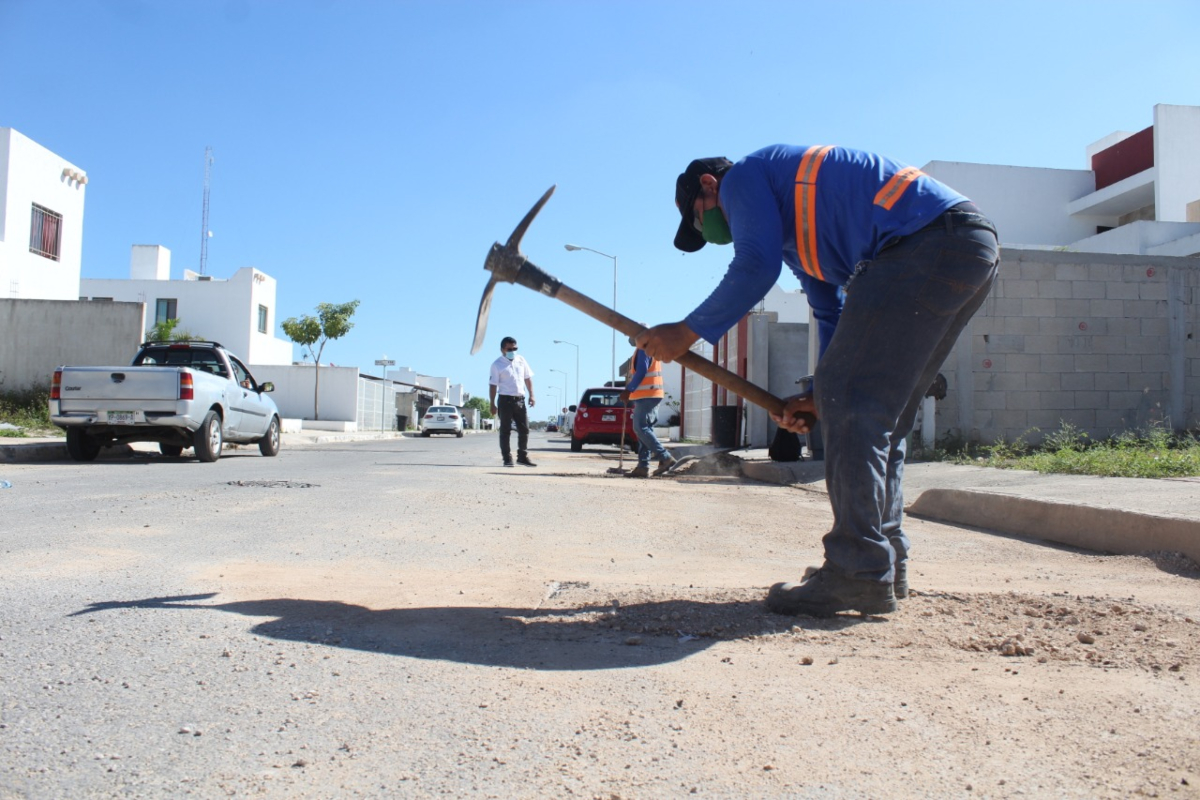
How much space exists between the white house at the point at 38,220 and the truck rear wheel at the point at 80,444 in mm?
14733

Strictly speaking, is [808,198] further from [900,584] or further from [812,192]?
[900,584]

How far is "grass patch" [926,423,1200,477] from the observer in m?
6.77

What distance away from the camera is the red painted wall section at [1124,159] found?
126 ft

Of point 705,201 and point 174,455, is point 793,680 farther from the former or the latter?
point 174,455

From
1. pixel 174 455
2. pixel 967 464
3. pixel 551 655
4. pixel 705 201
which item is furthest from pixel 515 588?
pixel 174 455

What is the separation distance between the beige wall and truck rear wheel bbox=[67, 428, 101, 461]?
9004mm

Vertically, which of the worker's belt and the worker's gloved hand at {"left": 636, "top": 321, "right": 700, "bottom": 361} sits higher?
the worker's belt

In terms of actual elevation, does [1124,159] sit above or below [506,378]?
above

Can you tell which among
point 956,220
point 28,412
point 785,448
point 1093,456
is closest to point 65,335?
point 28,412

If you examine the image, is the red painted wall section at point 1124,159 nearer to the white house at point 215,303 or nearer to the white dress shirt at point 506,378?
the white dress shirt at point 506,378

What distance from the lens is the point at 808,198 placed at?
3020mm

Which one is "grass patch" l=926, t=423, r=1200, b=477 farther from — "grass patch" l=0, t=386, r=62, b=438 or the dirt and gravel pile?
"grass patch" l=0, t=386, r=62, b=438

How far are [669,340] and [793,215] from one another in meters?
0.60

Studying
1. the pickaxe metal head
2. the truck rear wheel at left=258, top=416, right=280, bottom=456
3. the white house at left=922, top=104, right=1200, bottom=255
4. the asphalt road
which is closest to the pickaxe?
the pickaxe metal head
